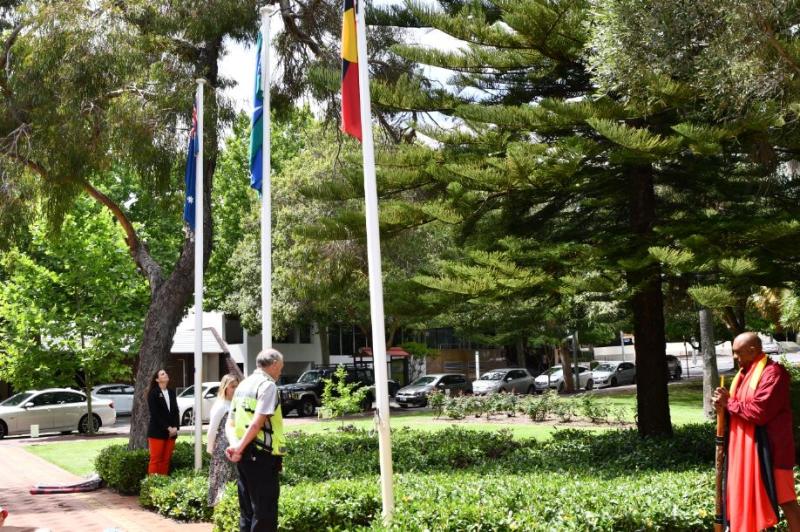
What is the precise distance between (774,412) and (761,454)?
326mm

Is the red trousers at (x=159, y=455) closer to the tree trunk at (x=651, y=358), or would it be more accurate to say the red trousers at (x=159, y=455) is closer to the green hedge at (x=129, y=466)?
the green hedge at (x=129, y=466)

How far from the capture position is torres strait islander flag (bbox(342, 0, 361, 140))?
7.12m

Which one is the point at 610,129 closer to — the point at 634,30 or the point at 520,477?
the point at 634,30

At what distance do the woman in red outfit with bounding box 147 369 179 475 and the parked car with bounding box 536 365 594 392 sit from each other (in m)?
26.6

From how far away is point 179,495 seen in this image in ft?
31.9

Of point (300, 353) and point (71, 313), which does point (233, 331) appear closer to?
point (300, 353)

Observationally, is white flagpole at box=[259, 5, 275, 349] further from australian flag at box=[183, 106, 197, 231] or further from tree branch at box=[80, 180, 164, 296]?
tree branch at box=[80, 180, 164, 296]

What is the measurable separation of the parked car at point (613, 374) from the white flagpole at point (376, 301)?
34.8m

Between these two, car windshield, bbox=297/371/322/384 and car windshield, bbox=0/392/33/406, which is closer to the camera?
car windshield, bbox=0/392/33/406

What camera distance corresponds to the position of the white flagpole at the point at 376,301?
6418 millimetres

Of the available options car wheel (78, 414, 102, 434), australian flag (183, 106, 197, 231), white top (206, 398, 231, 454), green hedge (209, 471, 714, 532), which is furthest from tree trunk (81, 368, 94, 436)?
green hedge (209, 471, 714, 532)

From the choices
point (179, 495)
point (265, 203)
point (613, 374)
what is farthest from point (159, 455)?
point (613, 374)

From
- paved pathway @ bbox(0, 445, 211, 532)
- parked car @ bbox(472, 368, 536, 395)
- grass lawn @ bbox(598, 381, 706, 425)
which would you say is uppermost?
parked car @ bbox(472, 368, 536, 395)

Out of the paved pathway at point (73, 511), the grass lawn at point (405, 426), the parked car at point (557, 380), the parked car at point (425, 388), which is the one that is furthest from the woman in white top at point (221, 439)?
the parked car at point (557, 380)
